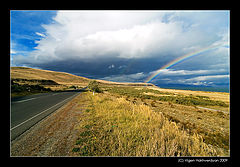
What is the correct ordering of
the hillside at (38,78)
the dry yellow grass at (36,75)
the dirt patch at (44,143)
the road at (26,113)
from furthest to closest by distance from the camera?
the dry yellow grass at (36,75) → the hillside at (38,78) → the road at (26,113) → the dirt patch at (44,143)

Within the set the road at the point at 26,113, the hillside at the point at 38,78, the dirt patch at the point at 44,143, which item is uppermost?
the hillside at the point at 38,78

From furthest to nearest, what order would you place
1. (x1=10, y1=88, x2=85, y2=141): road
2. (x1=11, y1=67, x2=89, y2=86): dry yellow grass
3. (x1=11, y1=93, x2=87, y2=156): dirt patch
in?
1. (x1=11, y1=67, x2=89, y2=86): dry yellow grass
2. (x1=10, y1=88, x2=85, y2=141): road
3. (x1=11, y1=93, x2=87, y2=156): dirt patch

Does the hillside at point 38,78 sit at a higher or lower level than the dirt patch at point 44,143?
higher

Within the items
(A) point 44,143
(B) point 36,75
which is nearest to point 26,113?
(A) point 44,143

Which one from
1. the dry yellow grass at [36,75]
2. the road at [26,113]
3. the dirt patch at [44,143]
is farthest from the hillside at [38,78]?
the dirt patch at [44,143]

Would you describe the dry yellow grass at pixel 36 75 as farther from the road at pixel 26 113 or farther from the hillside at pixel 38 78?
the road at pixel 26 113

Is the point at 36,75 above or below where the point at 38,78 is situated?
above

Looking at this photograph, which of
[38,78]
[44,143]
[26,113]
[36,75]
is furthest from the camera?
[36,75]

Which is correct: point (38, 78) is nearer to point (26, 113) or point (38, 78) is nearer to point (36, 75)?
point (36, 75)

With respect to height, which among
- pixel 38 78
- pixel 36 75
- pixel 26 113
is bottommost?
pixel 26 113

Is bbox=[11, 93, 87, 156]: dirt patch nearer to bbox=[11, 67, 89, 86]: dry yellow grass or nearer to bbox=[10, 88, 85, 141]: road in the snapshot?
bbox=[10, 88, 85, 141]: road

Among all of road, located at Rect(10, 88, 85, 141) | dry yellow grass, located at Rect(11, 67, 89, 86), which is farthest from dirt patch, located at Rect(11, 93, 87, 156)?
dry yellow grass, located at Rect(11, 67, 89, 86)
